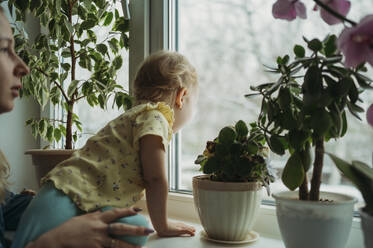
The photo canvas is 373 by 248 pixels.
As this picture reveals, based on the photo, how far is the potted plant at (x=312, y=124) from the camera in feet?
2.35

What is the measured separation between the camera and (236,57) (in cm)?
134

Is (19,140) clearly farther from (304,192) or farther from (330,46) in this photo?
(330,46)

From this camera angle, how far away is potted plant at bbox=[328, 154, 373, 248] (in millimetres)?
640

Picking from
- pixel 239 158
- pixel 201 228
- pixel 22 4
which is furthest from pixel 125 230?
pixel 22 4

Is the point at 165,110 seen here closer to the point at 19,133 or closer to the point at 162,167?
the point at 162,167

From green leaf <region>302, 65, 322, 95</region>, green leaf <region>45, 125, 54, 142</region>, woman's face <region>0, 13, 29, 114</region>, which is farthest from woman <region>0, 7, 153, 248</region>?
green leaf <region>45, 125, 54, 142</region>

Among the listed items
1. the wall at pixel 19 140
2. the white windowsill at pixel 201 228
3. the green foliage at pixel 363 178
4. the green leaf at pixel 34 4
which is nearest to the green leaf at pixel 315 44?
the green foliage at pixel 363 178

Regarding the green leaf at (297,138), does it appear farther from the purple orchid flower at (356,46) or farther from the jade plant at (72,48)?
the jade plant at (72,48)

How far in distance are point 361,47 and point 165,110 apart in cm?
66

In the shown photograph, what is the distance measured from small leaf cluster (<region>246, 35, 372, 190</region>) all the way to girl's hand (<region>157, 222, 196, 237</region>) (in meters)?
0.39

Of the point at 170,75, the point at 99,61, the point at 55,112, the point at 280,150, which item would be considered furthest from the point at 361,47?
the point at 55,112

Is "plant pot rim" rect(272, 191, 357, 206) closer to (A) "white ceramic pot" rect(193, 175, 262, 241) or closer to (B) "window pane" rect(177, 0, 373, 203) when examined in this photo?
(A) "white ceramic pot" rect(193, 175, 262, 241)

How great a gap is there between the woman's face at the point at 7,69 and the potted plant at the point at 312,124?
2.08 feet

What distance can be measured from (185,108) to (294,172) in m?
0.54
